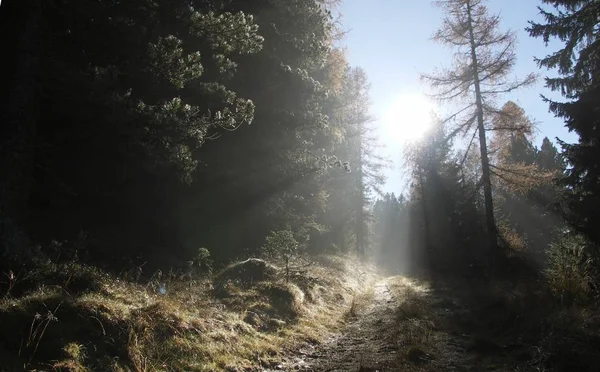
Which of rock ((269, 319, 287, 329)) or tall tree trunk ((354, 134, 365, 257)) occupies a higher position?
tall tree trunk ((354, 134, 365, 257))

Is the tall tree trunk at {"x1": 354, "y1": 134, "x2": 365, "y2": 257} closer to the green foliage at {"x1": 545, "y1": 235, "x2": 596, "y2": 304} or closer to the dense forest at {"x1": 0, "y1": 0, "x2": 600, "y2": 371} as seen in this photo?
the dense forest at {"x1": 0, "y1": 0, "x2": 600, "y2": 371}

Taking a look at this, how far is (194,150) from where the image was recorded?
11555mm

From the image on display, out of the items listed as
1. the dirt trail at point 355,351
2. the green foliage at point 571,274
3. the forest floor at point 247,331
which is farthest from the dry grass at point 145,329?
the green foliage at point 571,274

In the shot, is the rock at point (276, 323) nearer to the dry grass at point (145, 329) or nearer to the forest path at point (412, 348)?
the dry grass at point (145, 329)

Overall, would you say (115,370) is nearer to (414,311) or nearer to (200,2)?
(414,311)

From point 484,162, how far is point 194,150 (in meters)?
11.8

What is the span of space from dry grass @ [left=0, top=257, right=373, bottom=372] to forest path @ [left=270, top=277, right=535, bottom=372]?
1.81ft

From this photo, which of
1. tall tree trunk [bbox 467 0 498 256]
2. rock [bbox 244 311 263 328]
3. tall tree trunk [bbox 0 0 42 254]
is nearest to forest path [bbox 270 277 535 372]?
rock [bbox 244 311 263 328]

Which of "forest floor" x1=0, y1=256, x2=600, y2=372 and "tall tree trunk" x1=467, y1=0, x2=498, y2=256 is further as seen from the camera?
"tall tree trunk" x1=467, y1=0, x2=498, y2=256

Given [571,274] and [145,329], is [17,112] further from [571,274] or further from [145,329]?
[571,274]

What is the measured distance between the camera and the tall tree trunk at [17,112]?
577cm

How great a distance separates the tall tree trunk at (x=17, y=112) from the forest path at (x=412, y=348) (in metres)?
4.71

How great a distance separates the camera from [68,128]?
27.7ft

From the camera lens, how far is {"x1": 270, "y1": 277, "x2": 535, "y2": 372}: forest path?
19.4ft
